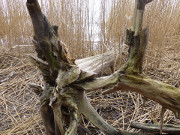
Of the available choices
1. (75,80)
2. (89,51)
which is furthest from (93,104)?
(89,51)

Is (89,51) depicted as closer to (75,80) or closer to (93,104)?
(93,104)

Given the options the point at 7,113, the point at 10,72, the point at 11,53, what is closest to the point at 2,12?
the point at 11,53

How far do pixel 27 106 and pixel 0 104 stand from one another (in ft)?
0.89

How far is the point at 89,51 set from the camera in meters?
1.83

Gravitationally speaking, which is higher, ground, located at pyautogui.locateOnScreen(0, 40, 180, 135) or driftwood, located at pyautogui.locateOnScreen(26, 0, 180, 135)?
driftwood, located at pyautogui.locateOnScreen(26, 0, 180, 135)

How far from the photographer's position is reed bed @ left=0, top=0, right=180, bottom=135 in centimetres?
115

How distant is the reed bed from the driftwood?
36cm

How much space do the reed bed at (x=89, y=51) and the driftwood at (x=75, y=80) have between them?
0.36m

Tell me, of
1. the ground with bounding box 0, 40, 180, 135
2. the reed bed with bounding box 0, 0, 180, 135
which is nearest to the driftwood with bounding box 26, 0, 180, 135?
the ground with bounding box 0, 40, 180, 135

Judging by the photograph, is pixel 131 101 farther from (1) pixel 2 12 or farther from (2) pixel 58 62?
(1) pixel 2 12

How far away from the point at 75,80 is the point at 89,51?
3.80 ft

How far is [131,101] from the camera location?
1.33 m

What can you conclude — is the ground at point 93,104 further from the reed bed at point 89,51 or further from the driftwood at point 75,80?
the driftwood at point 75,80

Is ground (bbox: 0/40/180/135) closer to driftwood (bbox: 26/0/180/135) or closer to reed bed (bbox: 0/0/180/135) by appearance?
reed bed (bbox: 0/0/180/135)
